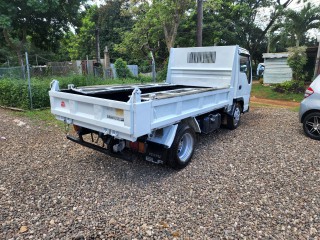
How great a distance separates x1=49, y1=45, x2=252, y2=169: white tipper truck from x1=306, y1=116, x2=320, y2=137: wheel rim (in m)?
1.76

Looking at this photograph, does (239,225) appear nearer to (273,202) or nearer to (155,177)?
(273,202)

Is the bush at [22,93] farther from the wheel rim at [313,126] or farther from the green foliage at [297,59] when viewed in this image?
the green foliage at [297,59]

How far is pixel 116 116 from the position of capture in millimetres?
3404

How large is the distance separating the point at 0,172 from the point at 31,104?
5.42m

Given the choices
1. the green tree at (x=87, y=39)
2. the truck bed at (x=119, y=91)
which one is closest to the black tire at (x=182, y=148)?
the truck bed at (x=119, y=91)

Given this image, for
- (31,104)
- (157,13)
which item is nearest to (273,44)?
(157,13)

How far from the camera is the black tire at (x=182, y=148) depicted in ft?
13.4

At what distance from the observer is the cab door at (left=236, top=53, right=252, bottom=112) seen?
261 inches

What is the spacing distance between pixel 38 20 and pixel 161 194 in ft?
61.5

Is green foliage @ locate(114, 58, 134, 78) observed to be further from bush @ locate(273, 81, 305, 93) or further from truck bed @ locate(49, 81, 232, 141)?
truck bed @ locate(49, 81, 232, 141)

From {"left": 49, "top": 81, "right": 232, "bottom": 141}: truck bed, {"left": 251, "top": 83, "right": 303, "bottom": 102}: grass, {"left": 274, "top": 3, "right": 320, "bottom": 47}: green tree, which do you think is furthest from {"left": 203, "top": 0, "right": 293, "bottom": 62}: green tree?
{"left": 49, "top": 81, "right": 232, "bottom": 141}: truck bed

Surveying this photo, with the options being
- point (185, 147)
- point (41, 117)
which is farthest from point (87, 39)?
point (185, 147)

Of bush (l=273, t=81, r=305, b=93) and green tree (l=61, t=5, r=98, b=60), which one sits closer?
bush (l=273, t=81, r=305, b=93)

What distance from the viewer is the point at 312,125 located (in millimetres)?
6141
